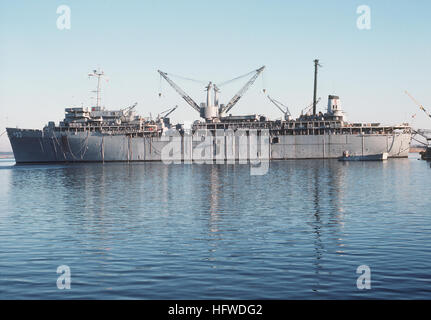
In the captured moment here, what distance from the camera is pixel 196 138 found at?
14662cm

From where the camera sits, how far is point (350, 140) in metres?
141

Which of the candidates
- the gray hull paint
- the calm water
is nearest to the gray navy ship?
the gray hull paint

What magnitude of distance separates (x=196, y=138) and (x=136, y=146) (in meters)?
18.4

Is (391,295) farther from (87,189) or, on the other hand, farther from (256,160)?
(256,160)

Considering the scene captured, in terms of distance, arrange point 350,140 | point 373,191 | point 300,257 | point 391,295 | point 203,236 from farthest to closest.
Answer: point 350,140
point 373,191
point 203,236
point 300,257
point 391,295

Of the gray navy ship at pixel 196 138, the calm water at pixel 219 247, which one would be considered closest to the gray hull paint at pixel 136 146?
the gray navy ship at pixel 196 138

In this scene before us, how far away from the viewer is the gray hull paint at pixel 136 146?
136 meters

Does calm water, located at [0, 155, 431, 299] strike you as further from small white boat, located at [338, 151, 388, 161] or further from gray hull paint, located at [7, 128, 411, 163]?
gray hull paint, located at [7, 128, 411, 163]

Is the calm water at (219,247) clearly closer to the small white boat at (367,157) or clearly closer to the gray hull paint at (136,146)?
the small white boat at (367,157)

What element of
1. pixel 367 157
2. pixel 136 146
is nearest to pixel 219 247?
pixel 367 157

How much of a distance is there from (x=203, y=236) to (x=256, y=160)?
394 feet

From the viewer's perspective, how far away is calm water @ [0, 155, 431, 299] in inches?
640

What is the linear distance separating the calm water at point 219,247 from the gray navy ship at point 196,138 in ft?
322

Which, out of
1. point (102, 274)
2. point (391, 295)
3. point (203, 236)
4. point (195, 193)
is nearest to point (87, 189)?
point (195, 193)
